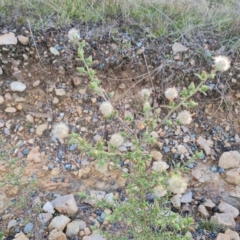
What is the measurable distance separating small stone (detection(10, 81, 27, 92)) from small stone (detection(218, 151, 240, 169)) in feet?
4.41

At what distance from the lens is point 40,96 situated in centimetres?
253

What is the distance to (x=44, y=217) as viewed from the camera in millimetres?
2043

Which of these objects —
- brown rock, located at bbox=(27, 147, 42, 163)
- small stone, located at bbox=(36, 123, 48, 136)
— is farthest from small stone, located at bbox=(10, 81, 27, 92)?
brown rock, located at bbox=(27, 147, 42, 163)

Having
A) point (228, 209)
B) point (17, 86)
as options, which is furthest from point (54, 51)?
point (228, 209)

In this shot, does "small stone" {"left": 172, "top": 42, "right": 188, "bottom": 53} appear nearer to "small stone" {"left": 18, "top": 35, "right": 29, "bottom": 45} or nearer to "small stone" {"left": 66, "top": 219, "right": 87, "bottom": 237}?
"small stone" {"left": 18, "top": 35, "right": 29, "bottom": 45}

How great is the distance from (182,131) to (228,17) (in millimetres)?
1057

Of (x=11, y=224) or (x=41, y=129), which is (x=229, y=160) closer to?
(x=41, y=129)

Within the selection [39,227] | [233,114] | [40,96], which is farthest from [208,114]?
[39,227]

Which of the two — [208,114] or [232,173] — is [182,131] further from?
[232,173]

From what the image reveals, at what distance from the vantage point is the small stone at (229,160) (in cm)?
235

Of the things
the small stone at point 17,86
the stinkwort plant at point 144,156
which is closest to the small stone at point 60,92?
the small stone at point 17,86

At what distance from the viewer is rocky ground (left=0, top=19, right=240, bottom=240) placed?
208 centimetres

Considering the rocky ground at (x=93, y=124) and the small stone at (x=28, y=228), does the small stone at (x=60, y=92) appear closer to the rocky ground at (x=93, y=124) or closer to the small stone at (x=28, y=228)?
the rocky ground at (x=93, y=124)

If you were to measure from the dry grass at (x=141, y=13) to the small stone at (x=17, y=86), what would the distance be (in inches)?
19.2
